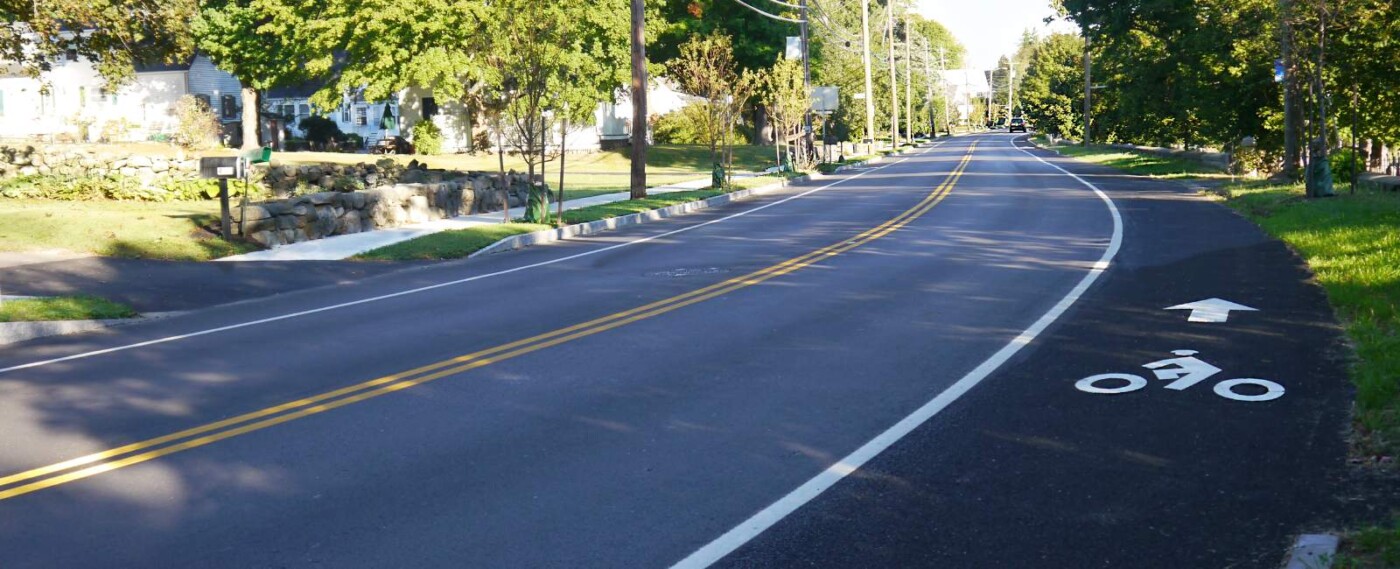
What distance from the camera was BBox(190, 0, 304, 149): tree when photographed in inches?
2040

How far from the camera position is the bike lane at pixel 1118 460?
568cm

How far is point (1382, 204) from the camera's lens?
1984cm

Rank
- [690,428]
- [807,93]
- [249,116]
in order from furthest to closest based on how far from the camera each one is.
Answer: [249,116] < [807,93] < [690,428]

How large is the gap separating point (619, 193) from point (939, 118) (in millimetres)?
143500

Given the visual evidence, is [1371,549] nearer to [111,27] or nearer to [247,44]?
[111,27]

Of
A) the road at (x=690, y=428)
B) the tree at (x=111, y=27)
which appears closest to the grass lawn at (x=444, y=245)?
the road at (x=690, y=428)

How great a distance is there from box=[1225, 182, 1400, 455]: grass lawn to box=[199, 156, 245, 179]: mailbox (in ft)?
50.5

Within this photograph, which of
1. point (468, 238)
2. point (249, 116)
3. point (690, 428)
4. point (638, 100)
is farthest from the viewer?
point (249, 116)

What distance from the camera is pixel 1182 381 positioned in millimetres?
9062

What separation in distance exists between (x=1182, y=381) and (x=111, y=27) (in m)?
26.4

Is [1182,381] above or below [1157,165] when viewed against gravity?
below

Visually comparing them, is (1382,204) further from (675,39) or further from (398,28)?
(675,39)

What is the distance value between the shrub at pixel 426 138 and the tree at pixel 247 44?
6.18 m

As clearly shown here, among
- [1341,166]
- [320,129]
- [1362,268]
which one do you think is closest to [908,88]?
[320,129]
